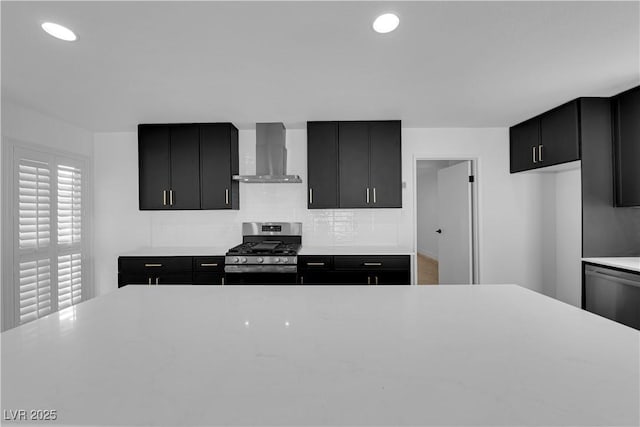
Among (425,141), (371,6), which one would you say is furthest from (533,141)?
(371,6)

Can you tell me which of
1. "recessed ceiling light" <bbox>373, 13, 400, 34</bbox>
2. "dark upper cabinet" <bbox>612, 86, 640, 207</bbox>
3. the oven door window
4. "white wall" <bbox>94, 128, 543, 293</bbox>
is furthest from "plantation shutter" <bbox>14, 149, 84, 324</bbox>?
"dark upper cabinet" <bbox>612, 86, 640, 207</bbox>

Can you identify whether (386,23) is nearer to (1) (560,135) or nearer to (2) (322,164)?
(2) (322,164)

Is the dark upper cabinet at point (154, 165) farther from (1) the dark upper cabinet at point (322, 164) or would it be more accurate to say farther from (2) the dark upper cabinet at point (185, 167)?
(1) the dark upper cabinet at point (322, 164)

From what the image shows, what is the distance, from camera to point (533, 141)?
342 cm

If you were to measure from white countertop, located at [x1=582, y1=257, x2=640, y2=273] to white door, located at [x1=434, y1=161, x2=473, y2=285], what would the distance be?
1311 millimetres

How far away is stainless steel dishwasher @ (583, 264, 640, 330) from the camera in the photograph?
2.40 m

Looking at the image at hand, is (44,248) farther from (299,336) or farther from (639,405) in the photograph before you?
(639,405)

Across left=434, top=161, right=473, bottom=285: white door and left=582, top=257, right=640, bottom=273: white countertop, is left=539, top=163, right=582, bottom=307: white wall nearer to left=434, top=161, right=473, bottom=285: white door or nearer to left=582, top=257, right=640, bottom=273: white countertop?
left=582, top=257, right=640, bottom=273: white countertop

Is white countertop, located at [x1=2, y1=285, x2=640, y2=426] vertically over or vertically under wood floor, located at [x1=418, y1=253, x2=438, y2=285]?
over

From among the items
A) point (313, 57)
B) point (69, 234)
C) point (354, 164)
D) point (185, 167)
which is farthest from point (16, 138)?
point (354, 164)

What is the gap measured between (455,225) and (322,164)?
2.07 metres

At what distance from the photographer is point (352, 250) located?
347cm

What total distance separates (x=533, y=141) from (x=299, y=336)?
11.9ft

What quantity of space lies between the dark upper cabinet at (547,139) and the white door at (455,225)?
1.83 feet
